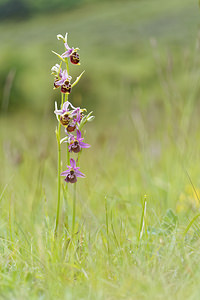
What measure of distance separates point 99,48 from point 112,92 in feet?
4.80

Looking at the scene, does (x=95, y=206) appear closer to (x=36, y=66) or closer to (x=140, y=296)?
(x=140, y=296)

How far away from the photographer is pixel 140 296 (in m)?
0.98

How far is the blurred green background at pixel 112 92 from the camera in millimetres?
2346

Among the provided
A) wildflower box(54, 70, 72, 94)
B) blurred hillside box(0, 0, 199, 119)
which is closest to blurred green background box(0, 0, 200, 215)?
blurred hillside box(0, 0, 199, 119)

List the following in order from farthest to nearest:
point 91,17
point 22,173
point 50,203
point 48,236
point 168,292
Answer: point 91,17
point 22,173
point 50,203
point 48,236
point 168,292

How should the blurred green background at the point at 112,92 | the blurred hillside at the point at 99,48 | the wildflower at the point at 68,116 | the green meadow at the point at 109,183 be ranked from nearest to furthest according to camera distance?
the green meadow at the point at 109,183
the wildflower at the point at 68,116
the blurred green background at the point at 112,92
the blurred hillside at the point at 99,48

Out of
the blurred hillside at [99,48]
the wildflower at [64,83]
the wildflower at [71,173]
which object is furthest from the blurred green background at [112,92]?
the wildflower at [64,83]

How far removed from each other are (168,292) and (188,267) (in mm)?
122

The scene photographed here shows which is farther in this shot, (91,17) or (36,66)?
(91,17)

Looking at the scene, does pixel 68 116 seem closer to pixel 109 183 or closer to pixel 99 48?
pixel 109 183

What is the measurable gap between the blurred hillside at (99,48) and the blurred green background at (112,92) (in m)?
0.02

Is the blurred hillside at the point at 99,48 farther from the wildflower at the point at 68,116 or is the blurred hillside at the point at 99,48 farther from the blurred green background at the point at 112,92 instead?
the wildflower at the point at 68,116

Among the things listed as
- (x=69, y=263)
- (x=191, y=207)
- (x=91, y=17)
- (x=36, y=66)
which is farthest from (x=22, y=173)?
(x=91, y=17)

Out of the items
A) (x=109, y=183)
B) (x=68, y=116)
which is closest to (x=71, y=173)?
(x=68, y=116)
